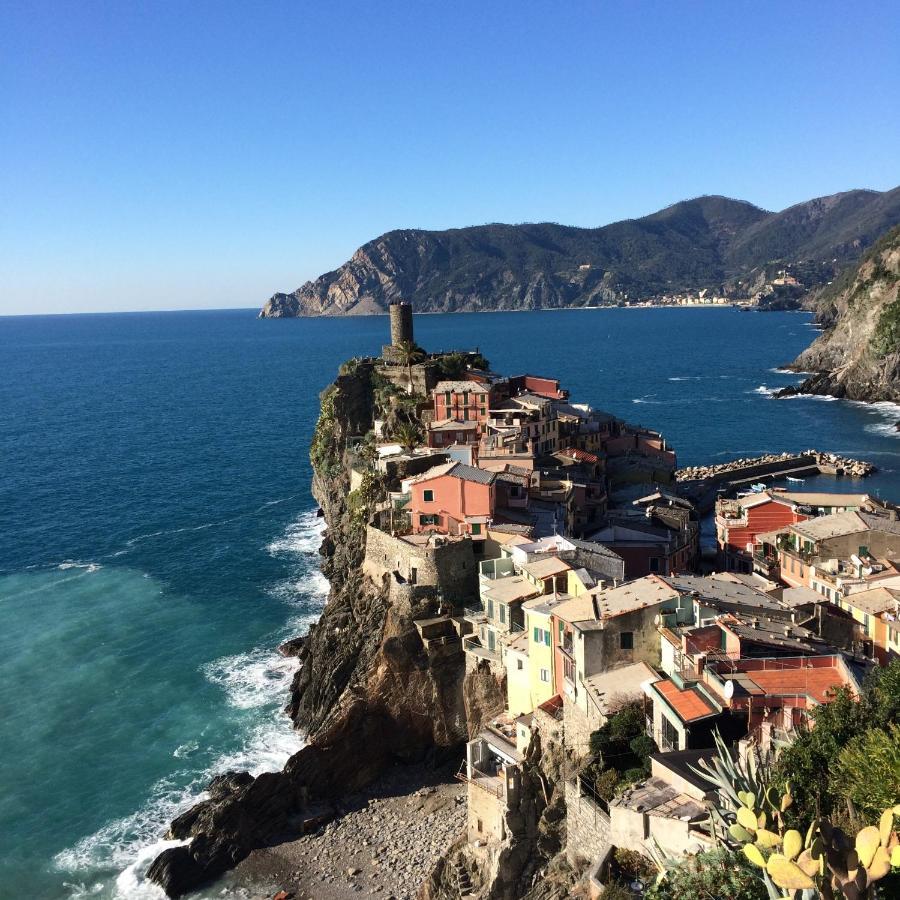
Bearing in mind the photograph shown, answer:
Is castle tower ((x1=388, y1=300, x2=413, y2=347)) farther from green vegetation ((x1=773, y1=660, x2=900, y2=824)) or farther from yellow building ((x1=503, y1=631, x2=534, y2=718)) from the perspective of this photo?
green vegetation ((x1=773, y1=660, x2=900, y2=824))

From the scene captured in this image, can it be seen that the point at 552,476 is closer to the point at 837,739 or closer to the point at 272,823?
the point at 272,823

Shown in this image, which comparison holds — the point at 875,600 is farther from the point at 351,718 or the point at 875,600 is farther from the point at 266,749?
the point at 266,749

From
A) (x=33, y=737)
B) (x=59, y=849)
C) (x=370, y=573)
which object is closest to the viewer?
(x=59, y=849)

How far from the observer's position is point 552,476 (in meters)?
47.2

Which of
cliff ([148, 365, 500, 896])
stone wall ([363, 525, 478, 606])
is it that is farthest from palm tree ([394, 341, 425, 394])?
stone wall ([363, 525, 478, 606])

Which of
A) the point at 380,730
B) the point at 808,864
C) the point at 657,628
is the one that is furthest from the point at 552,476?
the point at 808,864

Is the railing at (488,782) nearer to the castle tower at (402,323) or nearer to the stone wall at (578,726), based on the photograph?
the stone wall at (578,726)

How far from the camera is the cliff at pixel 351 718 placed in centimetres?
3081

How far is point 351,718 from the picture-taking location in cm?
3441

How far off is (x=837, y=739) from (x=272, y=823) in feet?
70.9

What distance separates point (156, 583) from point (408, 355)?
78.7 feet

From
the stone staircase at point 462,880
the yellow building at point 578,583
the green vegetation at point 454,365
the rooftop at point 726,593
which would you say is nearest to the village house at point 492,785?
the stone staircase at point 462,880

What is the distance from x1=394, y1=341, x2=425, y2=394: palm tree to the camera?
6154 cm

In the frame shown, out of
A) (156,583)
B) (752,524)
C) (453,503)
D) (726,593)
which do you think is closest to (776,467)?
(752,524)
